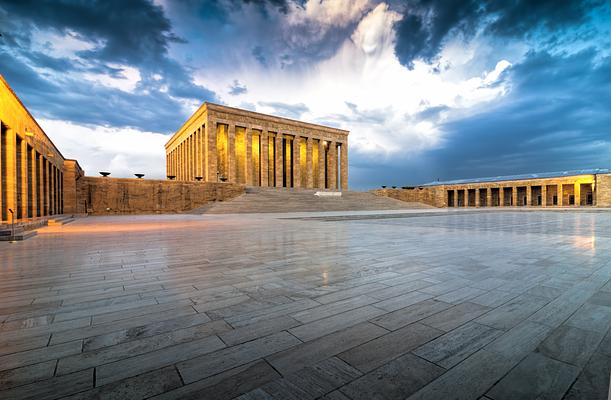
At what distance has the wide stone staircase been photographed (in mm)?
23406

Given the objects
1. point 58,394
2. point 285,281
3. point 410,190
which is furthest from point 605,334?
point 410,190

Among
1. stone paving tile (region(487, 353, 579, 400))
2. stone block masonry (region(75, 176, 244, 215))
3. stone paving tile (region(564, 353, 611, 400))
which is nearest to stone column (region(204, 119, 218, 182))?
stone block masonry (region(75, 176, 244, 215))

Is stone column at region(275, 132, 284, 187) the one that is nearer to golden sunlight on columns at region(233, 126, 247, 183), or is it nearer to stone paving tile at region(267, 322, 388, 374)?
golden sunlight on columns at region(233, 126, 247, 183)

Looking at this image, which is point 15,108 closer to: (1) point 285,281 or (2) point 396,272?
Result: (1) point 285,281

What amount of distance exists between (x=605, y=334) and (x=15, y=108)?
1789cm

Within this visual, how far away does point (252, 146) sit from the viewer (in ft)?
136

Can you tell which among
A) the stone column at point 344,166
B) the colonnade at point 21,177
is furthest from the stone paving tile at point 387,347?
the stone column at point 344,166

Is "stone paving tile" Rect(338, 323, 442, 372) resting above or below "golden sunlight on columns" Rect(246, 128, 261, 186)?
below

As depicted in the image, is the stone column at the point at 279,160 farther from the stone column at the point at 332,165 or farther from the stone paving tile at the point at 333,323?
the stone paving tile at the point at 333,323

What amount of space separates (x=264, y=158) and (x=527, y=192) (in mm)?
38148

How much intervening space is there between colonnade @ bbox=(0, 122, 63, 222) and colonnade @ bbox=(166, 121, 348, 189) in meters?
18.1

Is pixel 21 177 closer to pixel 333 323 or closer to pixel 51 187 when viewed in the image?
pixel 51 187

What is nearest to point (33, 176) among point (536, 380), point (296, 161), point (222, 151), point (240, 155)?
point (536, 380)

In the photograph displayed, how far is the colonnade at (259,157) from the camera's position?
37375mm
